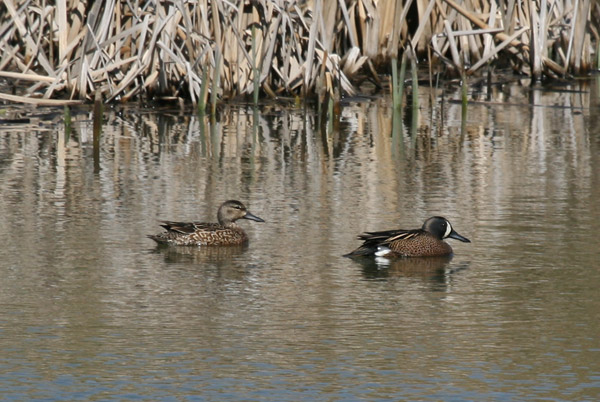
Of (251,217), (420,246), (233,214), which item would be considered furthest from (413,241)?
(233,214)

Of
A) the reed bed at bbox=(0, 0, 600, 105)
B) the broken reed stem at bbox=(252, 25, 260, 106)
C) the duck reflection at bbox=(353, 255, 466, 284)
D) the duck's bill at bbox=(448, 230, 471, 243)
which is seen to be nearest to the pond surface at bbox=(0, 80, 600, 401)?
the duck reflection at bbox=(353, 255, 466, 284)

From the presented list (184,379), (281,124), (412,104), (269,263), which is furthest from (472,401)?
(412,104)

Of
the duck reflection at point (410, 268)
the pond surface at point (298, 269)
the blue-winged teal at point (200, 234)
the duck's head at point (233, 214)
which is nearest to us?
the pond surface at point (298, 269)

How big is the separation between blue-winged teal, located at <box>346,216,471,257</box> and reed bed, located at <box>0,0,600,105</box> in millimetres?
6899

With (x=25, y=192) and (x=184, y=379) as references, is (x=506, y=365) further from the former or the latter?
(x=25, y=192)

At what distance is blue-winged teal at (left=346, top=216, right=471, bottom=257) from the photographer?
8.78 metres

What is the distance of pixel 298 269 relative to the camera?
27.3ft

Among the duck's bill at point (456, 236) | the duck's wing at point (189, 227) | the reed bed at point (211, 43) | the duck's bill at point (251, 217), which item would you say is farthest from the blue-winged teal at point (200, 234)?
the reed bed at point (211, 43)

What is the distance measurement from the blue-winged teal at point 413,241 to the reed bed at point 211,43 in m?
6.90

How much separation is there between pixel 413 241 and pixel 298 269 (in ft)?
3.43

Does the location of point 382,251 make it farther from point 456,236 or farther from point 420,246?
point 456,236

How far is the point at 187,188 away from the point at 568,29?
9.95 meters

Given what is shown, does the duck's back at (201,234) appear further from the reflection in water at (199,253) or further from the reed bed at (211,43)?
the reed bed at (211,43)

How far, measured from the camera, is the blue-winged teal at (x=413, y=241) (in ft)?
28.8
